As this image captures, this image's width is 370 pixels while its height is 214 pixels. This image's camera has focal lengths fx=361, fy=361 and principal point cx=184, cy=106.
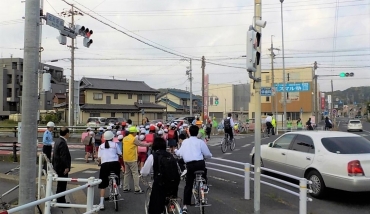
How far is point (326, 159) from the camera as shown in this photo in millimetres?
8281

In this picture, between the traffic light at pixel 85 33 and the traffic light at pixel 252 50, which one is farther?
the traffic light at pixel 85 33

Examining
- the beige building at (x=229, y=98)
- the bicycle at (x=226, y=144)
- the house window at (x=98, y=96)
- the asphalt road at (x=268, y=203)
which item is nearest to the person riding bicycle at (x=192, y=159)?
the asphalt road at (x=268, y=203)

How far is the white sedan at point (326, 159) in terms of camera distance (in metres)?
7.70

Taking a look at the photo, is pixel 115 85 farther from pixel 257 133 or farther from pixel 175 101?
pixel 257 133

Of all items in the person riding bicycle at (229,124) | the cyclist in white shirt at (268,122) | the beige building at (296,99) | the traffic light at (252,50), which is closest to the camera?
the traffic light at (252,50)

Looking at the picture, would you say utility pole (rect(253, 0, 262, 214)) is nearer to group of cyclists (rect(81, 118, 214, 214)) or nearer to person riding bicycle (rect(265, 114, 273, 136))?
group of cyclists (rect(81, 118, 214, 214))

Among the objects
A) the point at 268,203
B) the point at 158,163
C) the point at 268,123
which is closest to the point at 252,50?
the point at 158,163

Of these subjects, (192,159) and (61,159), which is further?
(61,159)

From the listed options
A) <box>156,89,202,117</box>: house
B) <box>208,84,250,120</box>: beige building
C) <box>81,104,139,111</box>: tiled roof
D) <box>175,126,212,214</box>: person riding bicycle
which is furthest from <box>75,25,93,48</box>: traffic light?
<box>208,84,250,120</box>: beige building

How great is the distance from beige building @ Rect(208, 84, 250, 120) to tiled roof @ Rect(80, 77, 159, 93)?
87.8 ft

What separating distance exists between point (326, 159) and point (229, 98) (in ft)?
242

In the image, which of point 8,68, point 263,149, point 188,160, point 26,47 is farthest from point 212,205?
point 8,68

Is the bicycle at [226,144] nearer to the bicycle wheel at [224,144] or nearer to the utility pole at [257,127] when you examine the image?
the bicycle wheel at [224,144]

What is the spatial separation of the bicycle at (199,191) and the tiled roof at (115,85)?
4461 cm
